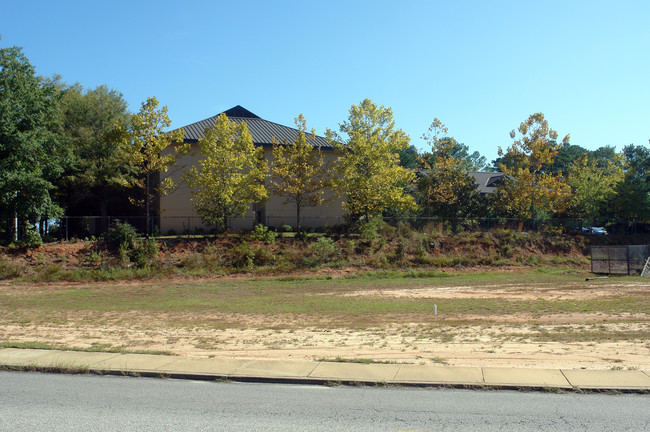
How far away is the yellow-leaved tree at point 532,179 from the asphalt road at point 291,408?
41579 millimetres

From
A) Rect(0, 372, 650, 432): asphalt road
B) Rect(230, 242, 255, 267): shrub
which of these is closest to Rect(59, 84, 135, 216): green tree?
Rect(230, 242, 255, 267): shrub

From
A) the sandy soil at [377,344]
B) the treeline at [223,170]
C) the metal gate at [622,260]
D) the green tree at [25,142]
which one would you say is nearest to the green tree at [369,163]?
the treeline at [223,170]

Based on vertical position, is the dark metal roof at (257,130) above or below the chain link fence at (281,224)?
above

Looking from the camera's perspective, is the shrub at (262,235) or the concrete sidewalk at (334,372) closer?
the concrete sidewalk at (334,372)

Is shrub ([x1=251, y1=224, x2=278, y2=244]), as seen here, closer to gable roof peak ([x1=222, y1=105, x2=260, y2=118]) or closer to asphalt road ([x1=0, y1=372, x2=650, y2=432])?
gable roof peak ([x1=222, y1=105, x2=260, y2=118])

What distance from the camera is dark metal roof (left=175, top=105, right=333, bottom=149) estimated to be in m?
46.5

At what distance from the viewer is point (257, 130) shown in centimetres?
4969

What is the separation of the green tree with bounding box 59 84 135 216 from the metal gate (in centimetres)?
3778

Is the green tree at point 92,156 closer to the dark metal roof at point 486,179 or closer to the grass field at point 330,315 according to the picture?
the grass field at point 330,315

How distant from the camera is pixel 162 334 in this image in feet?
48.6

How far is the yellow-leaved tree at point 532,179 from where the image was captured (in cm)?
4700

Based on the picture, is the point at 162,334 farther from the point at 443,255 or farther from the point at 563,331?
the point at 443,255

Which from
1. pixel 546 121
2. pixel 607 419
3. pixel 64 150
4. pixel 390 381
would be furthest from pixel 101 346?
pixel 546 121

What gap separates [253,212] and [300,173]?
6568 millimetres
